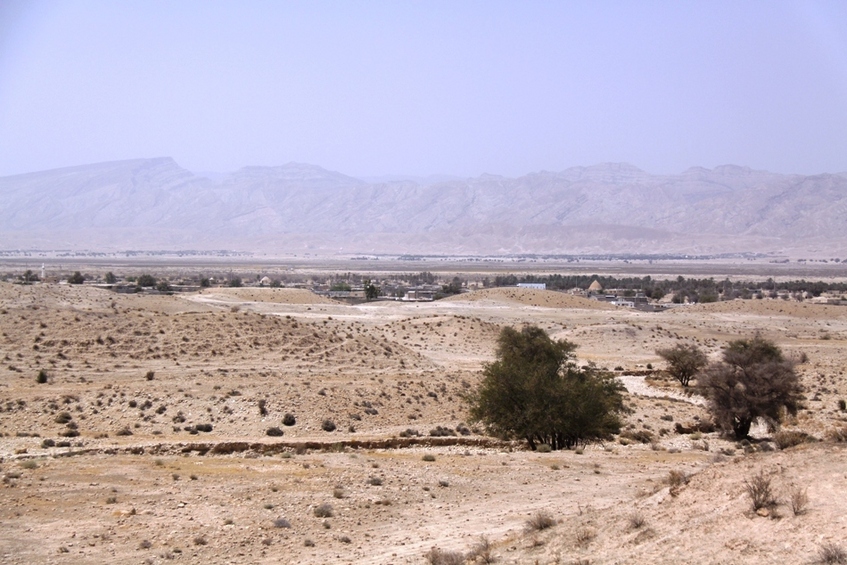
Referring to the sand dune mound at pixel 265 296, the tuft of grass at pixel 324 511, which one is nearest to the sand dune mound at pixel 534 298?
the sand dune mound at pixel 265 296

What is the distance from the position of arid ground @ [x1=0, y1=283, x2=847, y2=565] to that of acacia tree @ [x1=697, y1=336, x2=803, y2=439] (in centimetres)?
86

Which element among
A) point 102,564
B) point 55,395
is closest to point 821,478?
point 102,564

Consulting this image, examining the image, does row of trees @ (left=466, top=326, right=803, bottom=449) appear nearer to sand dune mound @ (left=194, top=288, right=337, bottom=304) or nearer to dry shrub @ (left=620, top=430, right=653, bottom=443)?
dry shrub @ (left=620, top=430, right=653, bottom=443)

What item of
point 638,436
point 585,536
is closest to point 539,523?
point 585,536

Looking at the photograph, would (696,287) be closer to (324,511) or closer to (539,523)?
(324,511)

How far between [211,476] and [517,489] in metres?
6.13

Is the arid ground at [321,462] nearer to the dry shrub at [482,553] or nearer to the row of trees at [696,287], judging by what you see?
the dry shrub at [482,553]

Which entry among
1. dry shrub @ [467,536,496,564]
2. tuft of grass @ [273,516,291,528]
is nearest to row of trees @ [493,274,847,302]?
Answer: tuft of grass @ [273,516,291,528]

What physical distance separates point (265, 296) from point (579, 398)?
5418 cm

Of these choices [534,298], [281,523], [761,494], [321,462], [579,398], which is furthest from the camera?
[534,298]

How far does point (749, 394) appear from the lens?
2833 centimetres

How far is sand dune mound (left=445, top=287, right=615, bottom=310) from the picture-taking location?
8631cm

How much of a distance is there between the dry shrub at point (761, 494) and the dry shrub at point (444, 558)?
3929 mm

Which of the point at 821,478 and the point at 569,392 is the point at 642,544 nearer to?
the point at 821,478
